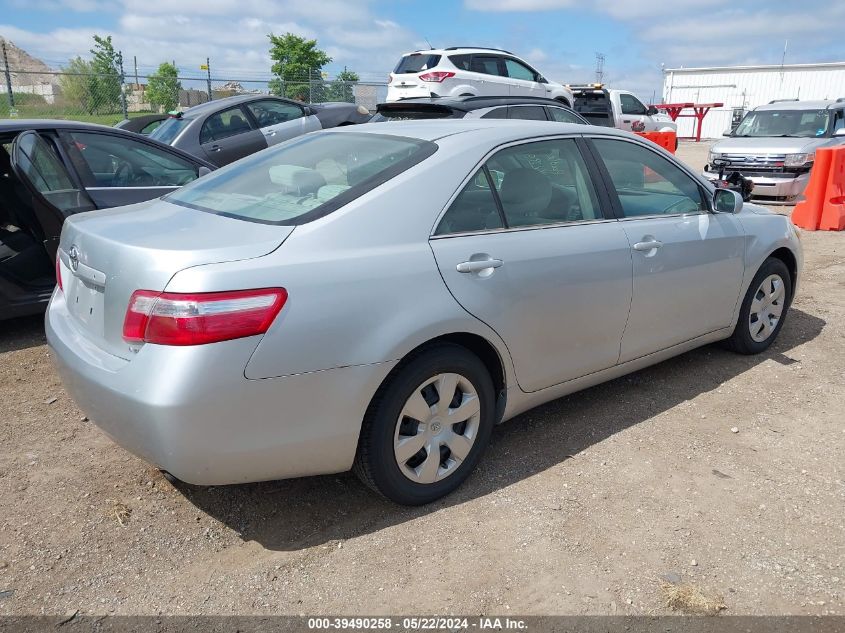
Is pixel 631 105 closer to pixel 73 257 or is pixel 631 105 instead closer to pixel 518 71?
pixel 518 71

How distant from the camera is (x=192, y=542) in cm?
283

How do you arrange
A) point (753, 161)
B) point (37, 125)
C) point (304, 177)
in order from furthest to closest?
1. point (753, 161)
2. point (37, 125)
3. point (304, 177)

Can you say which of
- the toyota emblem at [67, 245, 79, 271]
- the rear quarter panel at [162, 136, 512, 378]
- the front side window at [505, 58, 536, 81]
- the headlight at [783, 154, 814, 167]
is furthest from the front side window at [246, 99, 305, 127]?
the rear quarter panel at [162, 136, 512, 378]

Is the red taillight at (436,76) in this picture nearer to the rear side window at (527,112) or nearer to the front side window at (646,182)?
the rear side window at (527,112)

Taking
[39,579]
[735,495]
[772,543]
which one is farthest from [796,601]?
[39,579]

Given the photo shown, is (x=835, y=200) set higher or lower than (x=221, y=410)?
higher

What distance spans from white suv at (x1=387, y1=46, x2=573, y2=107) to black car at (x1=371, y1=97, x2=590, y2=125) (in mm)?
6054

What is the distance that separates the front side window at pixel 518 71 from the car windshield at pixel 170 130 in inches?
322

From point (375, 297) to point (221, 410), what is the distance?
0.68 meters

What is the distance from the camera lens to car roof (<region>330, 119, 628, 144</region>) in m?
3.33

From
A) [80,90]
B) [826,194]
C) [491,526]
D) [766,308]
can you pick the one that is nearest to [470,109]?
[766,308]

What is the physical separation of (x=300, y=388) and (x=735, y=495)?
202 centimetres

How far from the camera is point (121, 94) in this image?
19.2 meters

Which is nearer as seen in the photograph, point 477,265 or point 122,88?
point 477,265
